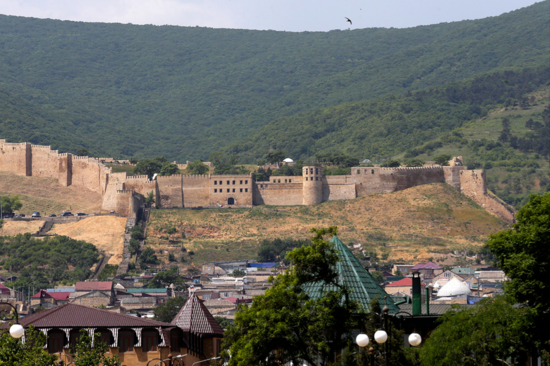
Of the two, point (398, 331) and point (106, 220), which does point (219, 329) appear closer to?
point (398, 331)

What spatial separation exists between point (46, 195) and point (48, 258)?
2439cm

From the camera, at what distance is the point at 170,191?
139 m

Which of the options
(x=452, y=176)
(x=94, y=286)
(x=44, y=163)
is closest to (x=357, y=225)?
(x=452, y=176)

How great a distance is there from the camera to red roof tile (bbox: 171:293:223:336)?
128 ft

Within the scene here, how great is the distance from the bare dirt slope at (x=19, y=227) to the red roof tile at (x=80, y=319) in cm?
9197

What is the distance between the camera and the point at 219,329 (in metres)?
39.8

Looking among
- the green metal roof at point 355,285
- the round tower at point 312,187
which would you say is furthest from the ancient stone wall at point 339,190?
the green metal roof at point 355,285

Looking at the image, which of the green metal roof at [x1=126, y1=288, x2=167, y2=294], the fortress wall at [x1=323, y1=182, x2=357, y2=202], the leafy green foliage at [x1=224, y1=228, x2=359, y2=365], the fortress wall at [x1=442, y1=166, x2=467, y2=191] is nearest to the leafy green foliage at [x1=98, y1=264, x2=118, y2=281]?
the green metal roof at [x1=126, y1=288, x2=167, y2=294]

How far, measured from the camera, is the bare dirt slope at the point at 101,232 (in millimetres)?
123875

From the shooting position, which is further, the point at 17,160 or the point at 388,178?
the point at 17,160

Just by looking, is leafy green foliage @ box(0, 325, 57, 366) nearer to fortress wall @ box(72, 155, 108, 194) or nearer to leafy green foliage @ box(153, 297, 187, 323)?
leafy green foliage @ box(153, 297, 187, 323)

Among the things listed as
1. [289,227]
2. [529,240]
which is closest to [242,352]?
[529,240]

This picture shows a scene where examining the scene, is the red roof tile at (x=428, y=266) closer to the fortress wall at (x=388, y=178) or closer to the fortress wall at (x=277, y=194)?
the fortress wall at (x=388, y=178)

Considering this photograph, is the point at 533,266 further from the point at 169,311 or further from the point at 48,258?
the point at 48,258
